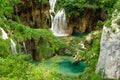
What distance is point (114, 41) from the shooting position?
70.9 feet

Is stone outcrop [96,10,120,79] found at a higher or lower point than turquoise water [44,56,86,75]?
higher

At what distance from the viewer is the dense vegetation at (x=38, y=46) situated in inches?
612

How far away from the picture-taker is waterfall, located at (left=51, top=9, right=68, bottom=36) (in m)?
41.6

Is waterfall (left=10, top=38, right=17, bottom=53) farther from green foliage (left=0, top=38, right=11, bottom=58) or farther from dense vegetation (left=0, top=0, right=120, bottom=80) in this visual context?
green foliage (left=0, top=38, right=11, bottom=58)

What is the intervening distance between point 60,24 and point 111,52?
66.6ft

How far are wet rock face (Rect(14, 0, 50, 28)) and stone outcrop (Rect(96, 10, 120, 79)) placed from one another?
1885 cm

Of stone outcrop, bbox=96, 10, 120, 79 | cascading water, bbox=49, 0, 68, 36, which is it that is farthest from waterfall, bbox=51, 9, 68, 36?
stone outcrop, bbox=96, 10, 120, 79

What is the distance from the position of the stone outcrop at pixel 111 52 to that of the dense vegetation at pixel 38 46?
57 centimetres

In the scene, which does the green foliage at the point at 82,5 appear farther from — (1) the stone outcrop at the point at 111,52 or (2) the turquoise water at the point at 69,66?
(1) the stone outcrop at the point at 111,52

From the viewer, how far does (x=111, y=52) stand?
21.9 m

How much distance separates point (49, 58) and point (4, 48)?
Result: 25.1 ft

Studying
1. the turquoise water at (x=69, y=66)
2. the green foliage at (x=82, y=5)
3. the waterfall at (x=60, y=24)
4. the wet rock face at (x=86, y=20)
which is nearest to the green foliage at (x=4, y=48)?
the turquoise water at (x=69, y=66)

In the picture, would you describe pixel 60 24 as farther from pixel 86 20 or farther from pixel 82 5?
pixel 82 5

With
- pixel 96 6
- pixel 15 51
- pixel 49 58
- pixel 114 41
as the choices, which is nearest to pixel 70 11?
pixel 96 6
